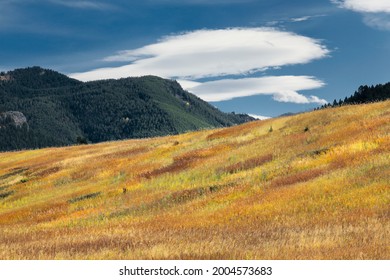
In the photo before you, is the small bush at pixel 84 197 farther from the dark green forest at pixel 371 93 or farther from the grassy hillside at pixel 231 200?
the dark green forest at pixel 371 93

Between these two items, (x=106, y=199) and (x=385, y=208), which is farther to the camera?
(x=106, y=199)

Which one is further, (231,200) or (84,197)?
(84,197)

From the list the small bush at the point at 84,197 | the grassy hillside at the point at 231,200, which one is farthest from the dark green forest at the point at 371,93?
the small bush at the point at 84,197

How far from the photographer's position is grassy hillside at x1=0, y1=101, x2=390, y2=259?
12445 mm

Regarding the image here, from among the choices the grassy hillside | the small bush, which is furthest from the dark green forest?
the small bush

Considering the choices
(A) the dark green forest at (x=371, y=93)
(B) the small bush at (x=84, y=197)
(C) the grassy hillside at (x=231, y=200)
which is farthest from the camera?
(A) the dark green forest at (x=371, y=93)

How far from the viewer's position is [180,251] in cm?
1162

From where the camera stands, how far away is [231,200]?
81.1 ft

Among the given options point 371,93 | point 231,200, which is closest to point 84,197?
point 231,200

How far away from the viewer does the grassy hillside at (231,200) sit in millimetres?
12445

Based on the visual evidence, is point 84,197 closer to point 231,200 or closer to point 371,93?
point 231,200
